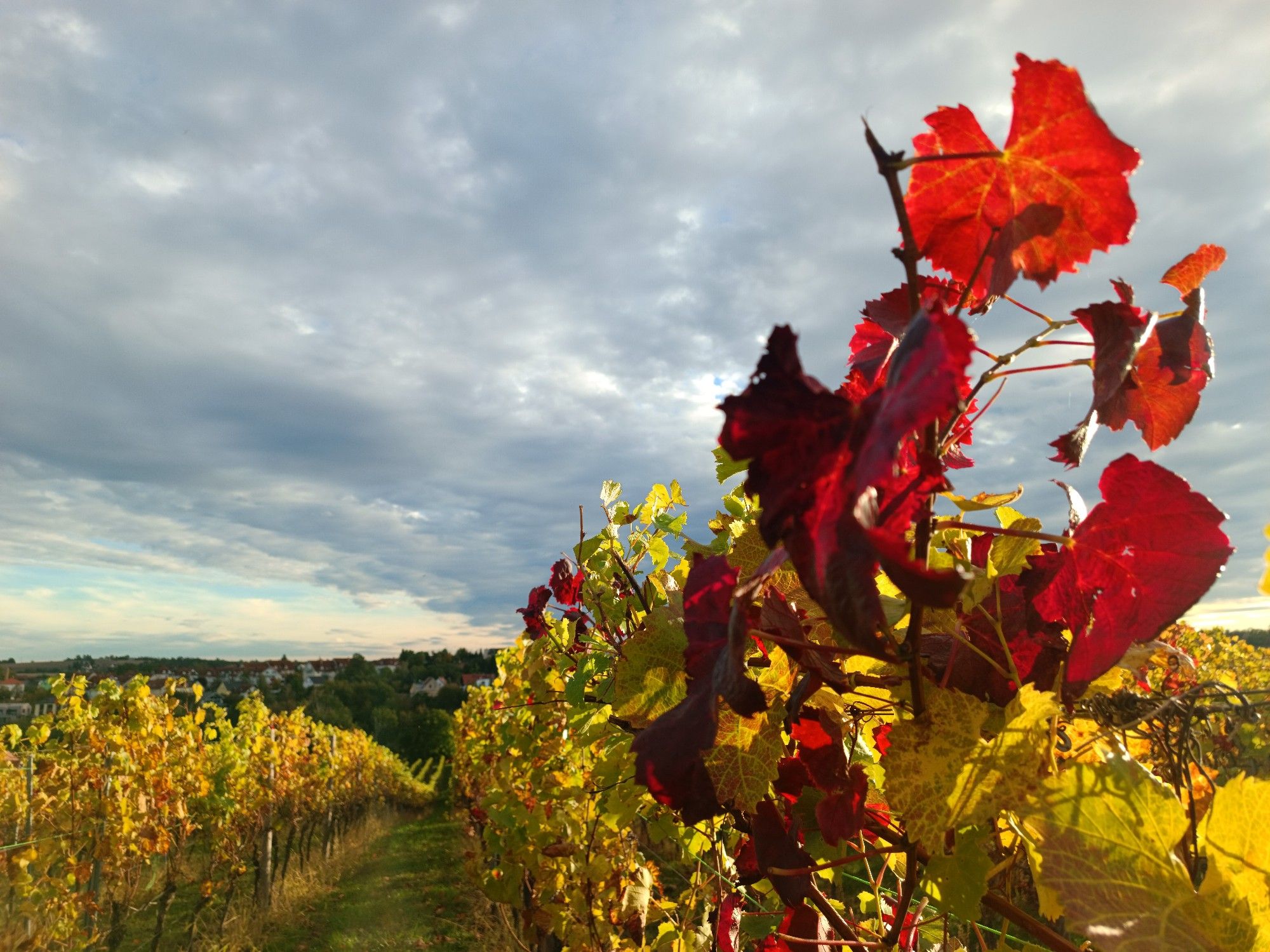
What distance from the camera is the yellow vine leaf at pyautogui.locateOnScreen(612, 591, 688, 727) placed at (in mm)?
1038

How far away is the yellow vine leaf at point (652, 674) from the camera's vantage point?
3.41 ft

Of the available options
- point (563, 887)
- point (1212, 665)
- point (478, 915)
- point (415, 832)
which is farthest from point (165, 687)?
point (415, 832)

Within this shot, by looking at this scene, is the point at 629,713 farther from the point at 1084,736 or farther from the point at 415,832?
the point at 415,832

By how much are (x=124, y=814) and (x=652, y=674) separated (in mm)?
8499

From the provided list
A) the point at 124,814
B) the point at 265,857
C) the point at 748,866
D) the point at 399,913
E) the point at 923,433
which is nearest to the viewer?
the point at 923,433

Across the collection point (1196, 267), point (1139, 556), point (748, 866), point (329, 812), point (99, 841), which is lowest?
point (329, 812)

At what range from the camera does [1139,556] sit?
70 cm

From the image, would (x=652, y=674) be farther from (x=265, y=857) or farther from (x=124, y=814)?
(x=265, y=857)

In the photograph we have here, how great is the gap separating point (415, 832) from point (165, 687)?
50.9 feet

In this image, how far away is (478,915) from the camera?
9.28 meters

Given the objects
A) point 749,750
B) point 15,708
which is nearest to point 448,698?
point 15,708

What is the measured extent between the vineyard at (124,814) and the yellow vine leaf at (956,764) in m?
6.17

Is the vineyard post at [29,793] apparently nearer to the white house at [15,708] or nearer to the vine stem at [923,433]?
the white house at [15,708]

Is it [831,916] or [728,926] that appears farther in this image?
[728,926]
